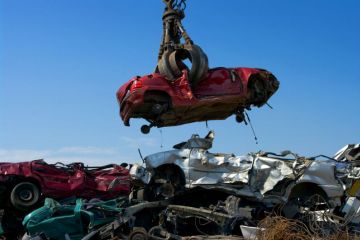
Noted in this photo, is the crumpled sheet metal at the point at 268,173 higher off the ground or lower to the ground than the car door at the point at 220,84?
lower

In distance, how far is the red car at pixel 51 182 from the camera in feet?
41.3

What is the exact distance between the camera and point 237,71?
12156 millimetres

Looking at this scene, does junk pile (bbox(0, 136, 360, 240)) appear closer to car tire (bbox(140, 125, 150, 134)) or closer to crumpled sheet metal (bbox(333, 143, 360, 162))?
car tire (bbox(140, 125, 150, 134))

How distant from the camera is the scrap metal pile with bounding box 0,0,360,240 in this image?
→ 9.69 metres

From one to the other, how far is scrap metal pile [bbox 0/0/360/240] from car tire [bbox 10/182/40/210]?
0.02 meters

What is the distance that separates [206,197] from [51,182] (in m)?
4.22

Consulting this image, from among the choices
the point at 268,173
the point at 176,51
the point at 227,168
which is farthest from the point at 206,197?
the point at 176,51

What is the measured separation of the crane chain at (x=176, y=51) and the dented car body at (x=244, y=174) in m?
1.84

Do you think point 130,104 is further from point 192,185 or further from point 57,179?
point 57,179

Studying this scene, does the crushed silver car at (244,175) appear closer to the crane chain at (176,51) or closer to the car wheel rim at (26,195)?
the crane chain at (176,51)

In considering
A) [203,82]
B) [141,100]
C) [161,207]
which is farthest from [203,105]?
[161,207]

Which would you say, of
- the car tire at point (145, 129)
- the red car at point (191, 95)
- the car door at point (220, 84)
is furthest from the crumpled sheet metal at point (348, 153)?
the car tire at point (145, 129)

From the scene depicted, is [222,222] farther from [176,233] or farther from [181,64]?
[181,64]

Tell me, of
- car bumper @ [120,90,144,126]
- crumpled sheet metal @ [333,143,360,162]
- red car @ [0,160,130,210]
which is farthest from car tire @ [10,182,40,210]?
crumpled sheet metal @ [333,143,360,162]
